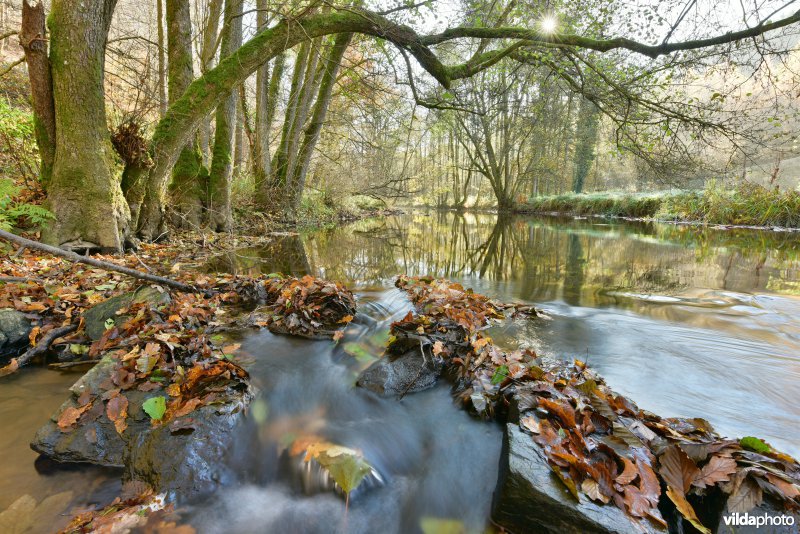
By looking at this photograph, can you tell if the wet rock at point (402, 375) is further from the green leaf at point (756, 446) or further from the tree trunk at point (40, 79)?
the tree trunk at point (40, 79)

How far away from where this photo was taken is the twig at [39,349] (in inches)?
116

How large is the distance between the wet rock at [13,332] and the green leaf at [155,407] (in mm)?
1954

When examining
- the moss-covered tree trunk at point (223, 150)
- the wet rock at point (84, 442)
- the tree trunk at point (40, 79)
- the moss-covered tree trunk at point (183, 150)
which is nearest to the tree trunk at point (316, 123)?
the moss-covered tree trunk at point (223, 150)

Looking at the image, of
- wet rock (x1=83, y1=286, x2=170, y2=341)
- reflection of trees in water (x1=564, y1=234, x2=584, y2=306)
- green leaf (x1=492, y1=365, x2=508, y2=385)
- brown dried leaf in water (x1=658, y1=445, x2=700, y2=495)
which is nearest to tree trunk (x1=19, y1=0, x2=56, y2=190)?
wet rock (x1=83, y1=286, x2=170, y2=341)


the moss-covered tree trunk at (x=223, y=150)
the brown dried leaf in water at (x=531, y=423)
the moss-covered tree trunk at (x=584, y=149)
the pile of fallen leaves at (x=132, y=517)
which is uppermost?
the moss-covered tree trunk at (x=584, y=149)

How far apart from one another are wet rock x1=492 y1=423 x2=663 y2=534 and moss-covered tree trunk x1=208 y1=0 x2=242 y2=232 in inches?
373

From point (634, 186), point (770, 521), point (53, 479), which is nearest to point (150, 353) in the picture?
point (53, 479)

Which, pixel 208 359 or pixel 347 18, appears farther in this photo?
pixel 347 18

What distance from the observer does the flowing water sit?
80.3 inches

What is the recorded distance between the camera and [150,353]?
2.80m

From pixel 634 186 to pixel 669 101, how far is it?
33.2m

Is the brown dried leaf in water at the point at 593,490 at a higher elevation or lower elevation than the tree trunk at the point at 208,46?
lower

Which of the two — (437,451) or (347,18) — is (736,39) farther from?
(437,451)

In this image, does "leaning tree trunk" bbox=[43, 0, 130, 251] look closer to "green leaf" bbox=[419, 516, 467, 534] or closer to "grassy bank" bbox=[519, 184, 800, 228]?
"green leaf" bbox=[419, 516, 467, 534]
